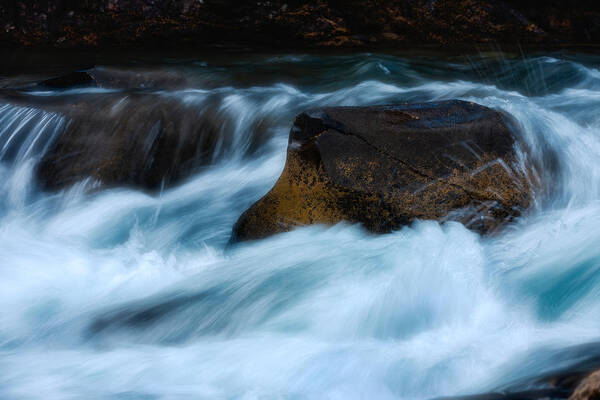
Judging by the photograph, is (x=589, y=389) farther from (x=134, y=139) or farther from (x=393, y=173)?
(x=134, y=139)

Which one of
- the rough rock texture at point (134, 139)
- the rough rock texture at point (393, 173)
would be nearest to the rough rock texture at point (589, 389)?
the rough rock texture at point (393, 173)

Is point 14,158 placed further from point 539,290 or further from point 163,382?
point 539,290

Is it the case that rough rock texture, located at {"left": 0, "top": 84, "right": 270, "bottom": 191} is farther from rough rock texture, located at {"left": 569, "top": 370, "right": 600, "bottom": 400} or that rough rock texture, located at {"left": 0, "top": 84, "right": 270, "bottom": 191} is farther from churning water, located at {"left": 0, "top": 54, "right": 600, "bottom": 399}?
rough rock texture, located at {"left": 569, "top": 370, "right": 600, "bottom": 400}

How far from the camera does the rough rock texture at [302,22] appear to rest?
8.38 m

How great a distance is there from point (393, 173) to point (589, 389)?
1966 millimetres

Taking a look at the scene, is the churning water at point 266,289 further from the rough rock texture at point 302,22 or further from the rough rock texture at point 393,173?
the rough rock texture at point 302,22

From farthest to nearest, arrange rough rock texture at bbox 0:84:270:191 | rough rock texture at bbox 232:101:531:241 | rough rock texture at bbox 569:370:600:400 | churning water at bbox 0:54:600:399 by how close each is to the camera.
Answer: rough rock texture at bbox 0:84:270:191
rough rock texture at bbox 232:101:531:241
churning water at bbox 0:54:600:399
rough rock texture at bbox 569:370:600:400

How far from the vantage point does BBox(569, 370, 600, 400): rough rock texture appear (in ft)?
5.33

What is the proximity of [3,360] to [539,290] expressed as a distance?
303 cm

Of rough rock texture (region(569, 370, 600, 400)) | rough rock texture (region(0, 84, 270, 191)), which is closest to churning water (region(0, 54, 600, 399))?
rough rock texture (region(0, 84, 270, 191))

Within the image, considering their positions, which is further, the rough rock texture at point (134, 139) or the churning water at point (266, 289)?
the rough rock texture at point (134, 139)

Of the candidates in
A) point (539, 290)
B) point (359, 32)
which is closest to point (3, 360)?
point (539, 290)

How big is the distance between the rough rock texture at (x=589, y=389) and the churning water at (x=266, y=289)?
0.54m

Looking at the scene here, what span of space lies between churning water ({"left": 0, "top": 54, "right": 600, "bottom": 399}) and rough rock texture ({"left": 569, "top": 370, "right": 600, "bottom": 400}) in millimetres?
538
